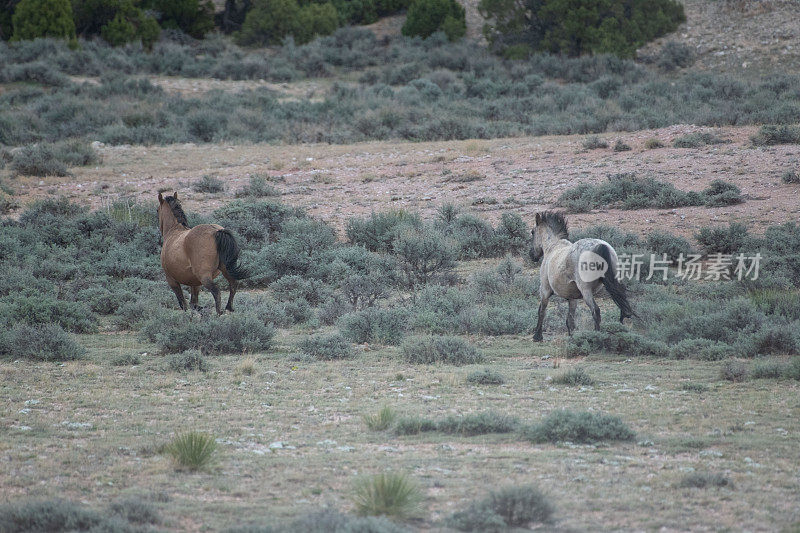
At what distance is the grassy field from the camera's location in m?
5.07

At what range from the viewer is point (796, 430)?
21.4 feet

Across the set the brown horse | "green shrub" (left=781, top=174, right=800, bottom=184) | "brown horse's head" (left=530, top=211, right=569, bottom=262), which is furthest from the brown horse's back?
"green shrub" (left=781, top=174, right=800, bottom=184)

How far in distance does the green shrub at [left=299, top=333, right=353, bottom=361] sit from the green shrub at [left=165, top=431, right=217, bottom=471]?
4.08m

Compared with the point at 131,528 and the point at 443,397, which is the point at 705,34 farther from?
the point at 131,528

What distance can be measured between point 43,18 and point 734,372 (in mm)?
40955

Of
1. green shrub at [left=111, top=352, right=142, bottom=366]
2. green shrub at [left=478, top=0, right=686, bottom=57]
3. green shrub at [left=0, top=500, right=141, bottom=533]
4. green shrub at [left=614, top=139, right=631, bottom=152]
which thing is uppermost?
green shrub at [left=478, top=0, right=686, bottom=57]

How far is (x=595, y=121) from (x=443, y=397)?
63.7ft

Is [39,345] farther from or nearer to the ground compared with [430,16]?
nearer to the ground

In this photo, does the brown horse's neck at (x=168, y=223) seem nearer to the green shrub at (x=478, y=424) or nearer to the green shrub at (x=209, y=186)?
the green shrub at (x=478, y=424)

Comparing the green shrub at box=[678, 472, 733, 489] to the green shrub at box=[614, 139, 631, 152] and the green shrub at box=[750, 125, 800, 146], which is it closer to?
the green shrub at box=[750, 125, 800, 146]

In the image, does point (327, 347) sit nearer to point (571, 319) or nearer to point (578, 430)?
point (571, 319)

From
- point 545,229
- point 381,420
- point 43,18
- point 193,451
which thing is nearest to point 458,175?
point 545,229

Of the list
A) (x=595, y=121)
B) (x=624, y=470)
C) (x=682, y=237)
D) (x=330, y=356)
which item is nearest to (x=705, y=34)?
(x=595, y=121)

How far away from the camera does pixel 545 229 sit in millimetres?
11320
